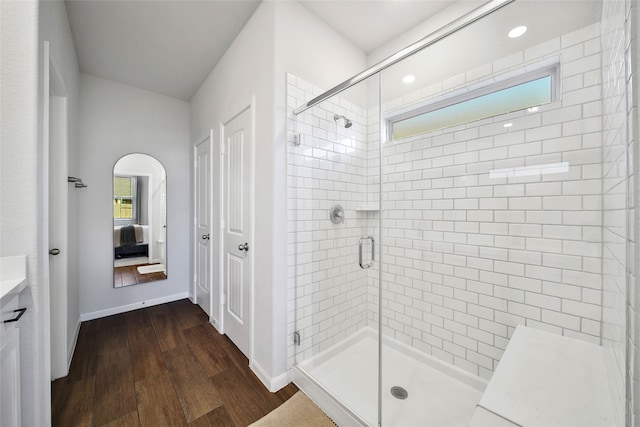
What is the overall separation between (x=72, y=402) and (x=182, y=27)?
289 cm

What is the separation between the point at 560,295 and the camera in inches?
53.5

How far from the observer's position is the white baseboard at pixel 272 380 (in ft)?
5.43

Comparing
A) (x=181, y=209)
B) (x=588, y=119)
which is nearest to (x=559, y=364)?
(x=588, y=119)

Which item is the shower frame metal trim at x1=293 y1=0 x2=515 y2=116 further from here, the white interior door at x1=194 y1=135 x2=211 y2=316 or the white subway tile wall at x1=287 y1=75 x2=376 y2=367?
the white interior door at x1=194 y1=135 x2=211 y2=316

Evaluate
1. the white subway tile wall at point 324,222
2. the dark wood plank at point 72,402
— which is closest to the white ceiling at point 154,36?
the white subway tile wall at point 324,222

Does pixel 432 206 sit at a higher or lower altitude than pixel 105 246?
higher

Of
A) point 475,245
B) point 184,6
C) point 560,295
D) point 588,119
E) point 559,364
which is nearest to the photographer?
point 559,364

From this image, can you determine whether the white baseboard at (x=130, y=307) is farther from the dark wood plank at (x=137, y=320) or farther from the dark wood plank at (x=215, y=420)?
the dark wood plank at (x=215, y=420)

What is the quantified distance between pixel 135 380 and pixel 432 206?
102 inches

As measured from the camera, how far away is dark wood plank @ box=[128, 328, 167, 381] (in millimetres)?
1852

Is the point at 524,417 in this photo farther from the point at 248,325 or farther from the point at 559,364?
the point at 248,325

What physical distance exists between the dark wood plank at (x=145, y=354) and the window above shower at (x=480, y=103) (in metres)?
2.68

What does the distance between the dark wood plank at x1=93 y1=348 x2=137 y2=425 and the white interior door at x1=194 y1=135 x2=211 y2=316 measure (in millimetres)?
872

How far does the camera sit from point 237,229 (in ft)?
7.14
